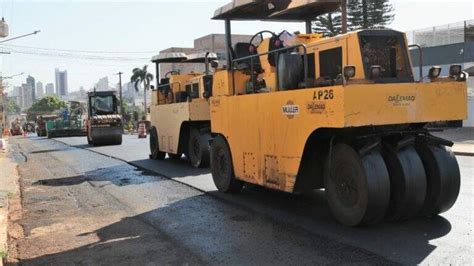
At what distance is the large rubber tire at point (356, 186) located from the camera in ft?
20.6

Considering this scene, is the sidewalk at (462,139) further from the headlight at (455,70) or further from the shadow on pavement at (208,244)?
the shadow on pavement at (208,244)

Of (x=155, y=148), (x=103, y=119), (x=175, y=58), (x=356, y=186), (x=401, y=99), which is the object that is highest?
(x=175, y=58)

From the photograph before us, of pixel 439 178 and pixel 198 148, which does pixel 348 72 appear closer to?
pixel 439 178

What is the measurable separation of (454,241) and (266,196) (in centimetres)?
374

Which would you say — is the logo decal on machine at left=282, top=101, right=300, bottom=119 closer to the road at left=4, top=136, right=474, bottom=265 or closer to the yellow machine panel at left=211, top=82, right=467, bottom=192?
the yellow machine panel at left=211, top=82, right=467, bottom=192

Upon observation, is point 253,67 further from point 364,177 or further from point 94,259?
point 94,259

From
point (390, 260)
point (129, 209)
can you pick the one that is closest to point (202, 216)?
point (129, 209)

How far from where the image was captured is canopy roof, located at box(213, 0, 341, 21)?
9297 mm

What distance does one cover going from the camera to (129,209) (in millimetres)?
8789

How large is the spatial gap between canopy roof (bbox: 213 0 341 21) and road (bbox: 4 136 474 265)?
3158mm

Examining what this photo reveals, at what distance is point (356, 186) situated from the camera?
6.55 m

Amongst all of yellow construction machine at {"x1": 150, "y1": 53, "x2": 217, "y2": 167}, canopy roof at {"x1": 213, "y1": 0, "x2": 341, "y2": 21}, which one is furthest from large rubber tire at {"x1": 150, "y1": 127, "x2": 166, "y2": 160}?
canopy roof at {"x1": 213, "y1": 0, "x2": 341, "y2": 21}

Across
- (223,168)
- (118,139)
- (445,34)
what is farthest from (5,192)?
(445,34)

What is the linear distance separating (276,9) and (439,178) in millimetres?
4583
